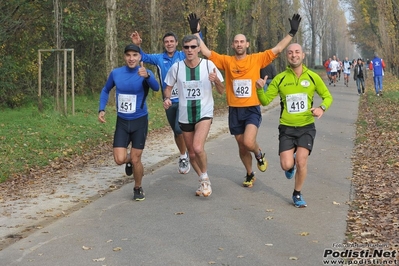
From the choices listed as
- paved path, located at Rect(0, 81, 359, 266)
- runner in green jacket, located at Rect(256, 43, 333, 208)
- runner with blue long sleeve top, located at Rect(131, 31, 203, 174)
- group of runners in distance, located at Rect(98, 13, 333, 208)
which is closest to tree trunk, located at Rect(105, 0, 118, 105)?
runner with blue long sleeve top, located at Rect(131, 31, 203, 174)

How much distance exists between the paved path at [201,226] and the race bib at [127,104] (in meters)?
1.20

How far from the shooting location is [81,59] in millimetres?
30828

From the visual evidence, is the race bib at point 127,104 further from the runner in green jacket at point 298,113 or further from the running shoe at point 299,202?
the running shoe at point 299,202

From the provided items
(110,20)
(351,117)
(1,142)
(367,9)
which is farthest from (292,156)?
(367,9)

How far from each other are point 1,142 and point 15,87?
1090 centimetres

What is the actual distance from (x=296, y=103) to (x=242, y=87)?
1.06 m

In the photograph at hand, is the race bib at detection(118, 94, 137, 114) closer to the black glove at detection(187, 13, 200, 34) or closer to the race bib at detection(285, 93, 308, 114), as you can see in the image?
the black glove at detection(187, 13, 200, 34)

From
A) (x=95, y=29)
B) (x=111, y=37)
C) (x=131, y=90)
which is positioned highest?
(x=95, y=29)

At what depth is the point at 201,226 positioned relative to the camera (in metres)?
7.21

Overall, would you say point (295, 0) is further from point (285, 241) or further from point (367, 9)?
point (285, 241)

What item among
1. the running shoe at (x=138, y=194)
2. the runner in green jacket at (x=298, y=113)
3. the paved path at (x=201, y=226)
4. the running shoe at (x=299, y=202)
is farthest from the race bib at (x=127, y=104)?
the running shoe at (x=299, y=202)

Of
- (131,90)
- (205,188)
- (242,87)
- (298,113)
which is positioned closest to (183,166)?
(205,188)

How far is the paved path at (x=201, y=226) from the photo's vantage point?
614cm

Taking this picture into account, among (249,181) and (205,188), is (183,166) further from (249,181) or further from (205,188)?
(205,188)
